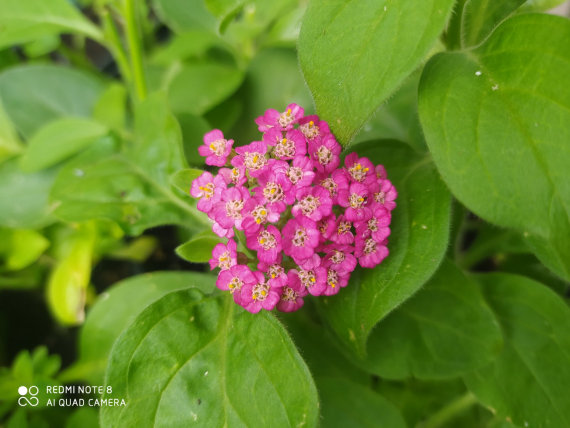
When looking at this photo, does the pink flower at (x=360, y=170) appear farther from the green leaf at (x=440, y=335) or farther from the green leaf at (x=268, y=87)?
the green leaf at (x=268, y=87)

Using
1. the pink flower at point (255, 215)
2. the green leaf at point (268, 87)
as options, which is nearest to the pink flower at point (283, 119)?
the pink flower at point (255, 215)

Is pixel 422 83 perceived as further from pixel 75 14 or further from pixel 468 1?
pixel 75 14

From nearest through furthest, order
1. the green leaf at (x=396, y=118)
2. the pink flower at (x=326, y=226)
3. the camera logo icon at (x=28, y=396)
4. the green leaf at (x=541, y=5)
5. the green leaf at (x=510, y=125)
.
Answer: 1. the green leaf at (x=510, y=125)
2. the pink flower at (x=326, y=226)
3. the green leaf at (x=541, y=5)
4. the camera logo icon at (x=28, y=396)
5. the green leaf at (x=396, y=118)

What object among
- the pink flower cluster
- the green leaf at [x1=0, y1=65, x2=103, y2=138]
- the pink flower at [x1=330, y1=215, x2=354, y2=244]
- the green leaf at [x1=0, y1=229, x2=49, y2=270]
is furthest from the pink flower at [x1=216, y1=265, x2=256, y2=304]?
the green leaf at [x1=0, y1=65, x2=103, y2=138]

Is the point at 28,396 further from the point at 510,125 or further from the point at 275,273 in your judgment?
the point at 510,125

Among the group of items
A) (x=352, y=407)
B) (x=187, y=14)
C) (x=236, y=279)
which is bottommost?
(x=352, y=407)

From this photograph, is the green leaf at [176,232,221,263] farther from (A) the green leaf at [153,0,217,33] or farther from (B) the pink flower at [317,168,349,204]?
(A) the green leaf at [153,0,217,33]

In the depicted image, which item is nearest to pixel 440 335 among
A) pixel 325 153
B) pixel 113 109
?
pixel 325 153
